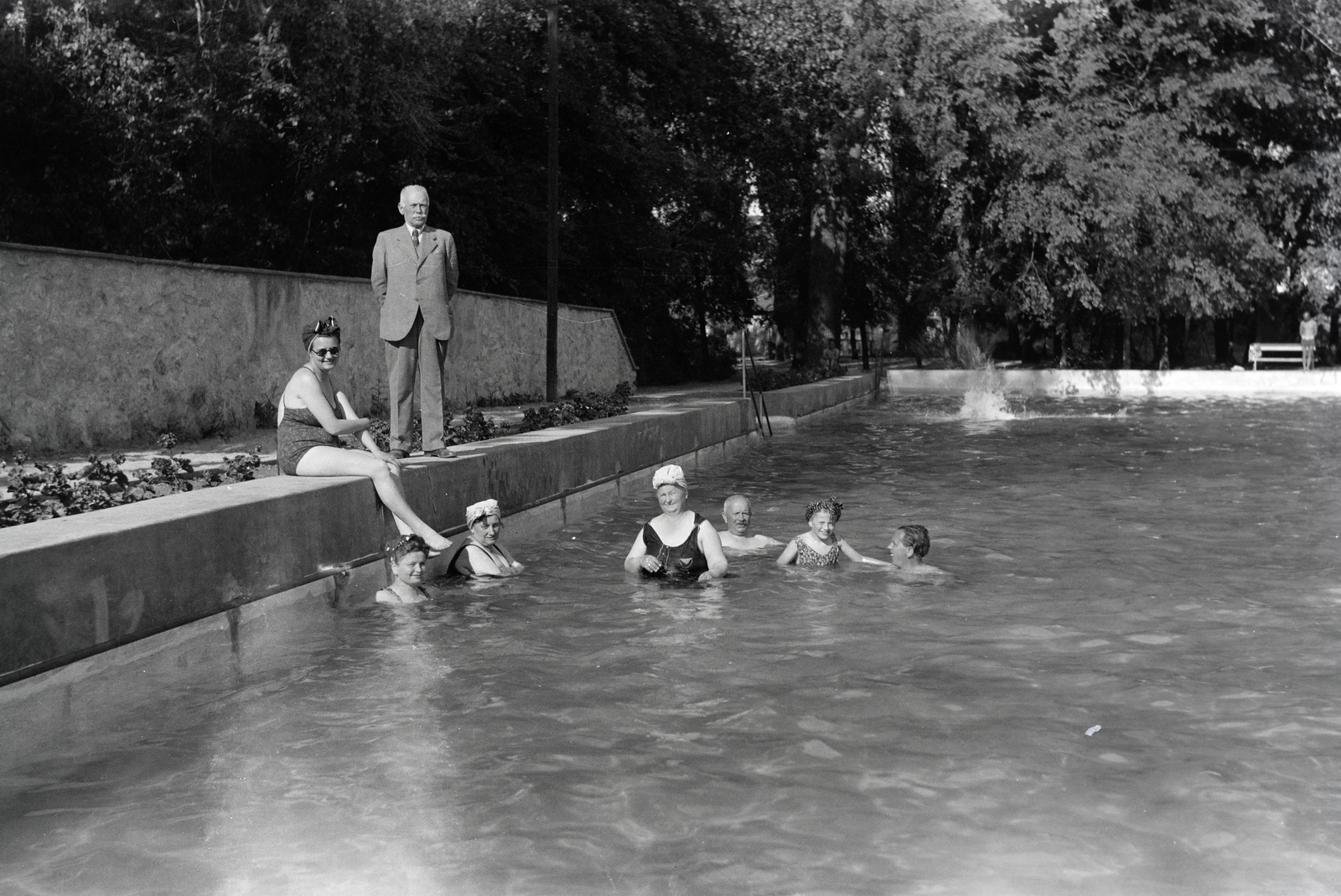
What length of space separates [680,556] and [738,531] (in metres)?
1.48

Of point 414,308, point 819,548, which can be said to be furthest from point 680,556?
point 414,308

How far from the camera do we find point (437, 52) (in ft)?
86.9

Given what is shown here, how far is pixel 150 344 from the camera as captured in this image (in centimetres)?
1659

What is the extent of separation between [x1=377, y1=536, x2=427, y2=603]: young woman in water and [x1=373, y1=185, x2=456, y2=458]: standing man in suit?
2.01 meters

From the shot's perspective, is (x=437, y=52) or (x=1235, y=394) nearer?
(x=437, y=52)

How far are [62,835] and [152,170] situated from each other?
19.8 metres

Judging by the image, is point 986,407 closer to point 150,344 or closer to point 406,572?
point 150,344

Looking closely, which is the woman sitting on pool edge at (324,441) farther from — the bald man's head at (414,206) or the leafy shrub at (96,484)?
the bald man's head at (414,206)

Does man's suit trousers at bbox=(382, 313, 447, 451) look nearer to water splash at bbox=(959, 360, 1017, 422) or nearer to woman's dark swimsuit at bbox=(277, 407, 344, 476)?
woman's dark swimsuit at bbox=(277, 407, 344, 476)

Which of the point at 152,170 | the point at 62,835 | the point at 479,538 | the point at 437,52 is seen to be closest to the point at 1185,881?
the point at 62,835

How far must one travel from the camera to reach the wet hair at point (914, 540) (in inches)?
461

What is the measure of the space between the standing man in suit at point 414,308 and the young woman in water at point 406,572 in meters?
2.01

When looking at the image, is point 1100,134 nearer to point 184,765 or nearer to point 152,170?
point 152,170

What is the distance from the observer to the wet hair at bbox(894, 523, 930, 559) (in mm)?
11703
